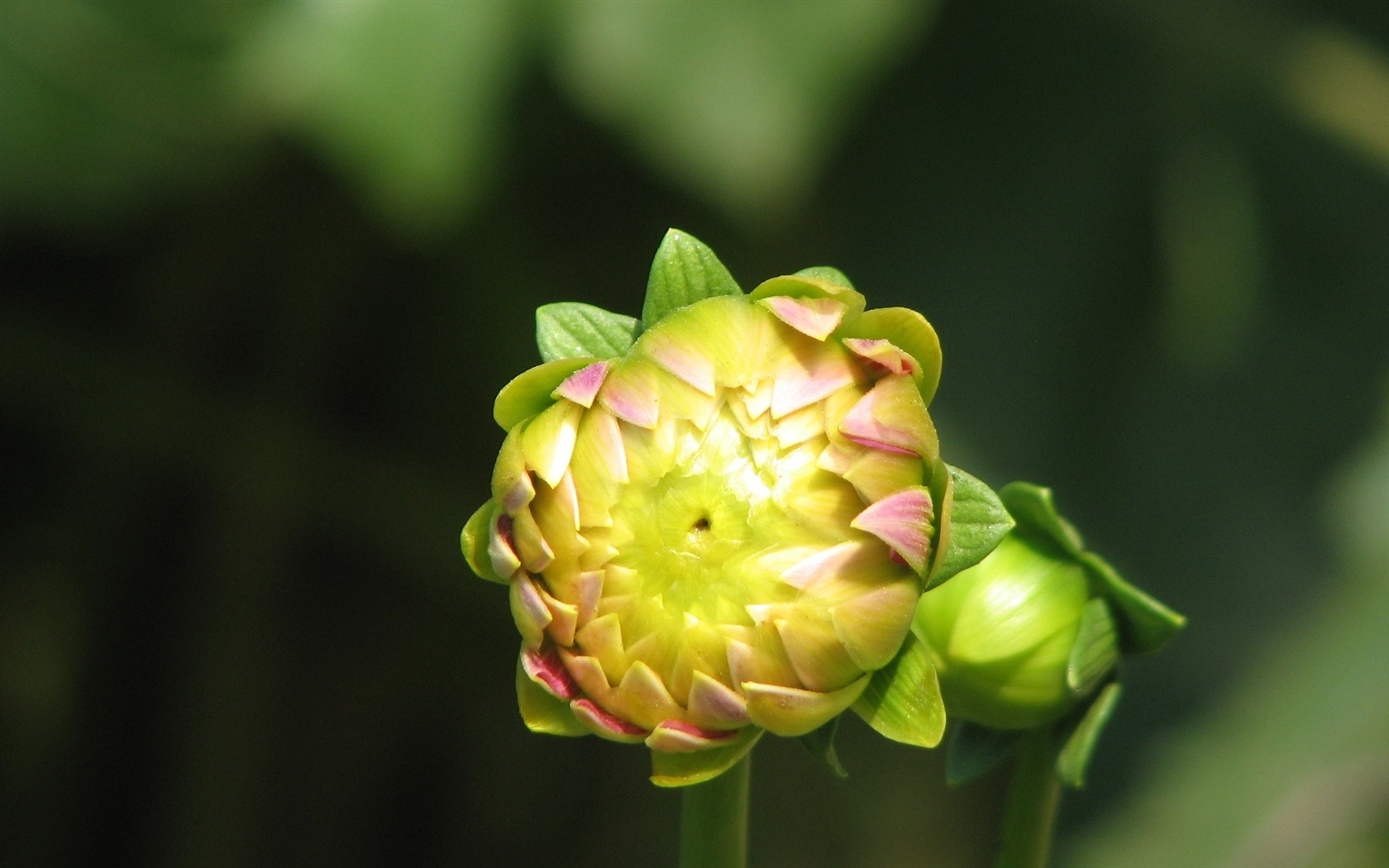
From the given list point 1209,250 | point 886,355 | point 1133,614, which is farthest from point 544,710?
point 1209,250

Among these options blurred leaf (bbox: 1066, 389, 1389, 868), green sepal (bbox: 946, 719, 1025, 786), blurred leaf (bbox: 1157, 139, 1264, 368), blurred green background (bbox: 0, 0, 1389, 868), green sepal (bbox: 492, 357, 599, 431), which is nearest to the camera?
green sepal (bbox: 492, 357, 599, 431)

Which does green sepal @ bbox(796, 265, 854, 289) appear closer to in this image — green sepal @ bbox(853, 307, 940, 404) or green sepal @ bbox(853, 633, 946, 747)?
green sepal @ bbox(853, 307, 940, 404)

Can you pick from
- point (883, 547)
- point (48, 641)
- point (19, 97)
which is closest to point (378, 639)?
point (48, 641)

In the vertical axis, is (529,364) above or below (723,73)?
below

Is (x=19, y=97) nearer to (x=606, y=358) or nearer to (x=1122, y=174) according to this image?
(x=606, y=358)

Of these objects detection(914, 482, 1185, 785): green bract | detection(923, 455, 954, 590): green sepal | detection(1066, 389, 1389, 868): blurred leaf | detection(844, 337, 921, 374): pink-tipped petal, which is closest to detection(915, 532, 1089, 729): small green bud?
detection(914, 482, 1185, 785): green bract

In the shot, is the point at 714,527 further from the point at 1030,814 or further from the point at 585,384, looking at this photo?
the point at 1030,814

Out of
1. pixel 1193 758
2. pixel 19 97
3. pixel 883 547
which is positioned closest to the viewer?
pixel 883 547
